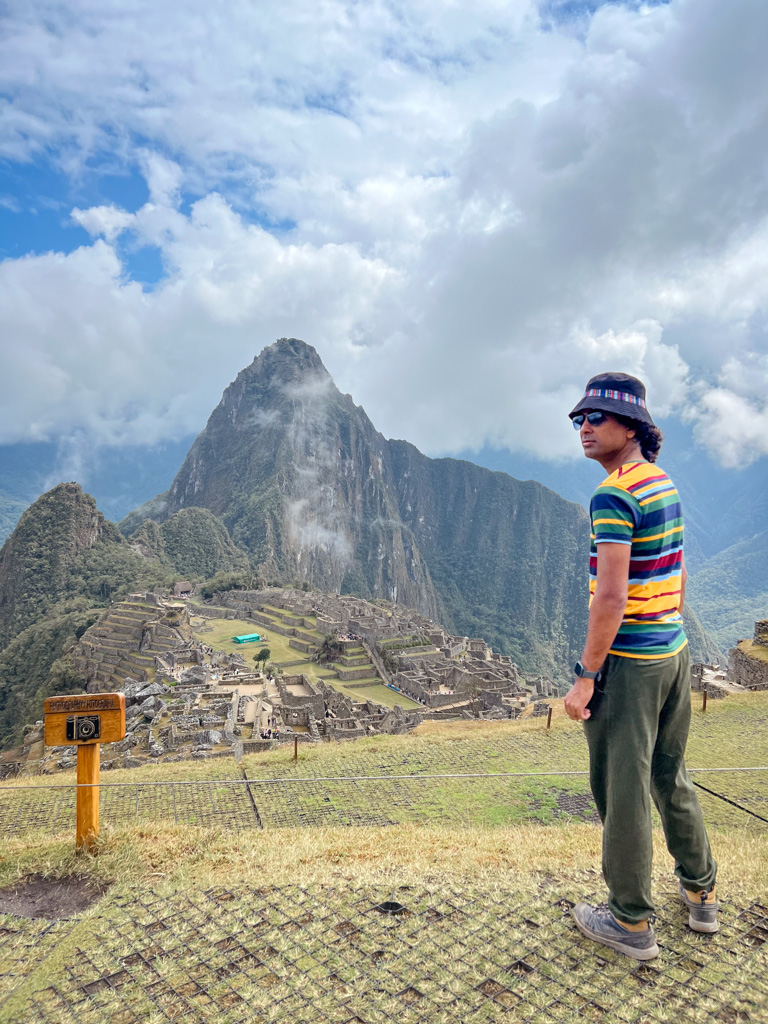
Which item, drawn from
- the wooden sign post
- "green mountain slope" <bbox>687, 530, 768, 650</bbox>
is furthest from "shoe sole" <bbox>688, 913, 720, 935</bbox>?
"green mountain slope" <bbox>687, 530, 768, 650</bbox>

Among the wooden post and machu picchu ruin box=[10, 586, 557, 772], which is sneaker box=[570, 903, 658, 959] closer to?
the wooden post

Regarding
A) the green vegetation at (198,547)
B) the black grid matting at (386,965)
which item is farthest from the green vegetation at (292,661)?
the green vegetation at (198,547)

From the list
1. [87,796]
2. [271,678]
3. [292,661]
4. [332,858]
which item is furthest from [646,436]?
[292,661]

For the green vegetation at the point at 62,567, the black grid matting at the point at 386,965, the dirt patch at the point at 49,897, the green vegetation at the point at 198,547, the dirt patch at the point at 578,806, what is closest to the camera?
the black grid matting at the point at 386,965

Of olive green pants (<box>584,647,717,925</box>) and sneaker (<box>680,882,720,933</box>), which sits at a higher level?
olive green pants (<box>584,647,717,925</box>)

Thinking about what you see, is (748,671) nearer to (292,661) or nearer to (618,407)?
(618,407)

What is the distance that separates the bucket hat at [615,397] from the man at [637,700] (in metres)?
0.03

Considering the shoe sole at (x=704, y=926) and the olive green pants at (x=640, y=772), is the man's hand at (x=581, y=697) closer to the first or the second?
the olive green pants at (x=640, y=772)

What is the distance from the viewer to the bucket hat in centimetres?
202

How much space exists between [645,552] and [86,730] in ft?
8.09

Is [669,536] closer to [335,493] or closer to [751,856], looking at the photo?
[751,856]

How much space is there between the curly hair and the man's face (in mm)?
18

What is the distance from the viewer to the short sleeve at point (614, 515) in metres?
1.83

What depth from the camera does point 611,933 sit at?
6.19 ft
